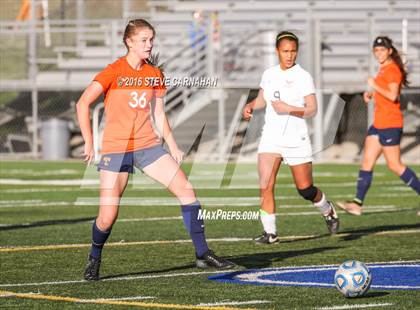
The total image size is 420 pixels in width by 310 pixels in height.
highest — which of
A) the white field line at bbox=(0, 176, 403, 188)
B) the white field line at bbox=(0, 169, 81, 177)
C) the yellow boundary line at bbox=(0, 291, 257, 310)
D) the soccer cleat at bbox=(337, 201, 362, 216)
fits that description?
the yellow boundary line at bbox=(0, 291, 257, 310)

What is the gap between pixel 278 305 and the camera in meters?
7.79

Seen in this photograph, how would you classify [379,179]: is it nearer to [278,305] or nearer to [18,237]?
[18,237]

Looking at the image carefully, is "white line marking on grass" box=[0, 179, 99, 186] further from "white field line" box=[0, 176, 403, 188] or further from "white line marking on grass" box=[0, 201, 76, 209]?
"white line marking on grass" box=[0, 201, 76, 209]

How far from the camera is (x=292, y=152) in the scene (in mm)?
11688

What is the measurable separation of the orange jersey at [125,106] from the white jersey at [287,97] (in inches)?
106

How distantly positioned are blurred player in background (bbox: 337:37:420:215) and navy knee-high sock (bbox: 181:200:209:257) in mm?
4963

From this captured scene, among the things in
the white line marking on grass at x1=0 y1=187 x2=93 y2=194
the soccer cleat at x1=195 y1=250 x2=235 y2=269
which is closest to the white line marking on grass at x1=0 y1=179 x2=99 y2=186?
the white line marking on grass at x1=0 y1=187 x2=93 y2=194

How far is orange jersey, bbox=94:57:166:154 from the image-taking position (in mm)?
9070

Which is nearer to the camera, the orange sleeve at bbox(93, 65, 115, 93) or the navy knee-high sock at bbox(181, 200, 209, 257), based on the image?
the orange sleeve at bbox(93, 65, 115, 93)

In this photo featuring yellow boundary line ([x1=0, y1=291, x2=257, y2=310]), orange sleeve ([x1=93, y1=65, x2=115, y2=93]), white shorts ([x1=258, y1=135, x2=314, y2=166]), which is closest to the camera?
yellow boundary line ([x1=0, y1=291, x2=257, y2=310])

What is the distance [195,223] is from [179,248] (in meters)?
2.11

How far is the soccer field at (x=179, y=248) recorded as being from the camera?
26.7 feet

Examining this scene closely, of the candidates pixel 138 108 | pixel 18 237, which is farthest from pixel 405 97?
pixel 138 108

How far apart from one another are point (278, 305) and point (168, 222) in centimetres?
680
